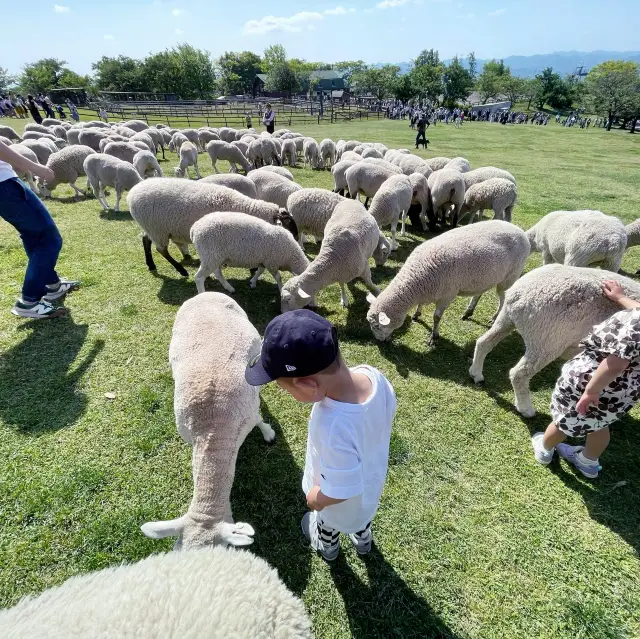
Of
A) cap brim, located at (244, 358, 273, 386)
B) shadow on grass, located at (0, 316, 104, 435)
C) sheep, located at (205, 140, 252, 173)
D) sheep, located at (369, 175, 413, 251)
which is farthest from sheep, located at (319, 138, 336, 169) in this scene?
cap brim, located at (244, 358, 273, 386)

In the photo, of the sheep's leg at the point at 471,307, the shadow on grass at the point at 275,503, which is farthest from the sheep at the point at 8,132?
the sheep's leg at the point at 471,307

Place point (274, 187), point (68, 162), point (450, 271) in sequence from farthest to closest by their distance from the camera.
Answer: point (68, 162) → point (274, 187) → point (450, 271)

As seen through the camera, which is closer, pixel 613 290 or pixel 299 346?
pixel 299 346

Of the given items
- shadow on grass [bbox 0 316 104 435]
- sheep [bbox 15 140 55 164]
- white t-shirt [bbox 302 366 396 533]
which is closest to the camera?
white t-shirt [bbox 302 366 396 533]

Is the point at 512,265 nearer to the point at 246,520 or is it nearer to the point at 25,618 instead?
the point at 246,520

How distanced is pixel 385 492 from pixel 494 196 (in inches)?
317

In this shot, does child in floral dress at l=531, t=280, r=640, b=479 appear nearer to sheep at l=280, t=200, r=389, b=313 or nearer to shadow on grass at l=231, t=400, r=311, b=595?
shadow on grass at l=231, t=400, r=311, b=595

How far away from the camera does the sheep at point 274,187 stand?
27.5ft

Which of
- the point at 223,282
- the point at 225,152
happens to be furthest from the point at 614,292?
the point at 225,152

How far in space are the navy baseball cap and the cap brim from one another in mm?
98

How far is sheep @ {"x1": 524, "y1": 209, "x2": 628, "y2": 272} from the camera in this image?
5457mm

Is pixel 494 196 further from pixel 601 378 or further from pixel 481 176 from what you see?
pixel 601 378

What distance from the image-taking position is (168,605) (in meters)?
1.27

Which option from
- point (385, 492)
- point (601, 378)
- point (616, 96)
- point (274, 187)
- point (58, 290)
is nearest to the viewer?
point (601, 378)
